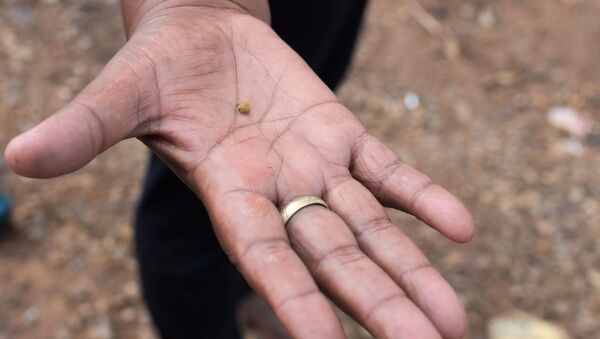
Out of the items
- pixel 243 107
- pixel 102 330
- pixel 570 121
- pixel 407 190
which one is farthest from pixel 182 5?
pixel 570 121

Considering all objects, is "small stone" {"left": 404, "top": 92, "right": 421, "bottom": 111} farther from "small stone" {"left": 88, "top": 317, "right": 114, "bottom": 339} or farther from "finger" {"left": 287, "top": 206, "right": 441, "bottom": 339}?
"finger" {"left": 287, "top": 206, "right": 441, "bottom": 339}

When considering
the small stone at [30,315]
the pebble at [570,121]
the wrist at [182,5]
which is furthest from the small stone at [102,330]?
the pebble at [570,121]

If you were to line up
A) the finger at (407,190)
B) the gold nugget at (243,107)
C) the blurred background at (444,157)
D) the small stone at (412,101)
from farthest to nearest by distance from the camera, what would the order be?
the small stone at (412,101)
the blurred background at (444,157)
the gold nugget at (243,107)
the finger at (407,190)

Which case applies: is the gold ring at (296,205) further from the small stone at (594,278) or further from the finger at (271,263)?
the small stone at (594,278)

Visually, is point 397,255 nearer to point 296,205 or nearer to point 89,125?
point 296,205

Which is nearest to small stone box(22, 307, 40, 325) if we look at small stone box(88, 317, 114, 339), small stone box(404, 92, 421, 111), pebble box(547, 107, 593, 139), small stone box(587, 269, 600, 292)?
small stone box(88, 317, 114, 339)

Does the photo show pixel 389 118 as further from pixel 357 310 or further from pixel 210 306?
pixel 357 310
